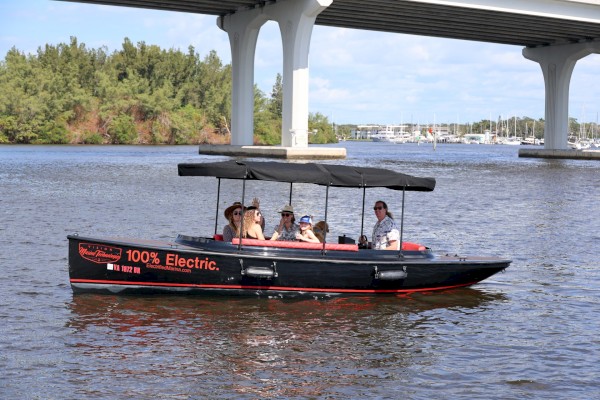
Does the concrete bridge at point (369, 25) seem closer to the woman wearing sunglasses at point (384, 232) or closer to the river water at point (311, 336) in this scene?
the river water at point (311, 336)

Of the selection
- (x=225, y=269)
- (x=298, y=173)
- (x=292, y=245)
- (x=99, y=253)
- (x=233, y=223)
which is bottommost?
(x=225, y=269)

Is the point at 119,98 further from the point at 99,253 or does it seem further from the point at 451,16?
the point at 99,253

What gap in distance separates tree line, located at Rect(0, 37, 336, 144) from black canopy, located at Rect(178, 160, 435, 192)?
97585 millimetres

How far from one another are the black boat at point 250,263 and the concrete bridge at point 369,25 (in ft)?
150

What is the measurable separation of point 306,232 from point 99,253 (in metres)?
2.90

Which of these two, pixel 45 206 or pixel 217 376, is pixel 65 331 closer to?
pixel 217 376

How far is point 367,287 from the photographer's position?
1409 cm

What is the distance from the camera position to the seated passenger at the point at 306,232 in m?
13.9

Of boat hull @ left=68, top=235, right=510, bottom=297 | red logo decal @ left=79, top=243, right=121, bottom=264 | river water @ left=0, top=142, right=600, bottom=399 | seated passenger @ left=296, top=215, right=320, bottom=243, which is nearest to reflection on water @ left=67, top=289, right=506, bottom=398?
river water @ left=0, top=142, right=600, bottom=399

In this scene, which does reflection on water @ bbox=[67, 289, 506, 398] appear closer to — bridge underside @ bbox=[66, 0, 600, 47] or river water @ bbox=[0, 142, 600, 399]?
river water @ bbox=[0, 142, 600, 399]

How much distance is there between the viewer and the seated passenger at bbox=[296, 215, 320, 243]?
13.9 meters

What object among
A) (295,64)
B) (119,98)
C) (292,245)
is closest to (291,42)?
(295,64)

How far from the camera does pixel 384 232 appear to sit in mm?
14375

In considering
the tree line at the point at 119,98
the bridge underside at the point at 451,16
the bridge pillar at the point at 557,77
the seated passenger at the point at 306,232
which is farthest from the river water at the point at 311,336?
the tree line at the point at 119,98
